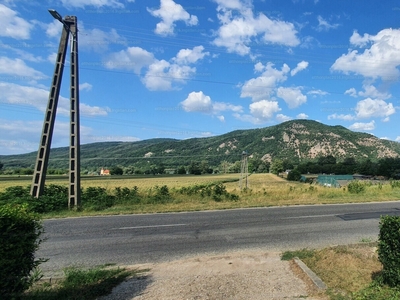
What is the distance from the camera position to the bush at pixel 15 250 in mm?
3266

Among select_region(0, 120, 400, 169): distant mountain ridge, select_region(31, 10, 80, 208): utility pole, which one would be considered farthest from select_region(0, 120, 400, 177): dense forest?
select_region(31, 10, 80, 208): utility pole

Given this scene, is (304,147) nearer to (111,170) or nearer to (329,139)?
(329,139)

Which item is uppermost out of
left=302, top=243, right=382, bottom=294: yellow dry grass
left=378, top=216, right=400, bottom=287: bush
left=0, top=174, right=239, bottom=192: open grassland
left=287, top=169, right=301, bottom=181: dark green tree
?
left=378, top=216, right=400, bottom=287: bush

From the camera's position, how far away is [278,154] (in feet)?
407

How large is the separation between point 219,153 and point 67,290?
103m

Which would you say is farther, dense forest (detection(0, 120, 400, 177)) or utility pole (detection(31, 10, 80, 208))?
dense forest (detection(0, 120, 400, 177))

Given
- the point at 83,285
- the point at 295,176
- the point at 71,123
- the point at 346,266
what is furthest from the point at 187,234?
the point at 295,176

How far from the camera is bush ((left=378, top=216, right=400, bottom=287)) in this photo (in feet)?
12.1

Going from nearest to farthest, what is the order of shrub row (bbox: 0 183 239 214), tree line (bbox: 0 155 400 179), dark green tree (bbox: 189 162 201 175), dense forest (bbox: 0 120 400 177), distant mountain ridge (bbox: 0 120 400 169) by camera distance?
1. shrub row (bbox: 0 183 239 214)
2. tree line (bbox: 0 155 400 179)
3. dense forest (bbox: 0 120 400 177)
4. dark green tree (bbox: 189 162 201 175)
5. distant mountain ridge (bbox: 0 120 400 169)

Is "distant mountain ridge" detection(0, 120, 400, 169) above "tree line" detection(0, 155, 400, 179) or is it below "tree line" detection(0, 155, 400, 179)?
above

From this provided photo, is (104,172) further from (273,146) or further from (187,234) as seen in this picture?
(273,146)

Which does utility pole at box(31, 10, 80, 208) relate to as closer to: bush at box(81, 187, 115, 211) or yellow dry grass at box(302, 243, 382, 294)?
bush at box(81, 187, 115, 211)

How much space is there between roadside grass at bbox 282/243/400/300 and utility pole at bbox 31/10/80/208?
35.1 feet

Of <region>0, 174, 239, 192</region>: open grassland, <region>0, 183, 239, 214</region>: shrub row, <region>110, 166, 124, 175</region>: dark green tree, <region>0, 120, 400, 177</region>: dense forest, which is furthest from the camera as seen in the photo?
<region>110, 166, 124, 175</region>: dark green tree
